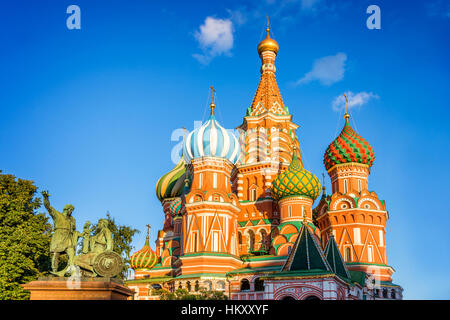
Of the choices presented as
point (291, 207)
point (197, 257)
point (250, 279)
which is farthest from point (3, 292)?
point (291, 207)

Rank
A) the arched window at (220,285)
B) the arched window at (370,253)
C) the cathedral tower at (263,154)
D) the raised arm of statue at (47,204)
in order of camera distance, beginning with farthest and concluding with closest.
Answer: the cathedral tower at (263,154) → the arched window at (370,253) → the arched window at (220,285) → the raised arm of statue at (47,204)

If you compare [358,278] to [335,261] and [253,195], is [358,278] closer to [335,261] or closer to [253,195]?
[335,261]

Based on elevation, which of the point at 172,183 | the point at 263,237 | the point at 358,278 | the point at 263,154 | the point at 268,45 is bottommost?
the point at 358,278

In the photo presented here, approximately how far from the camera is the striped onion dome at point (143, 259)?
35.6 m

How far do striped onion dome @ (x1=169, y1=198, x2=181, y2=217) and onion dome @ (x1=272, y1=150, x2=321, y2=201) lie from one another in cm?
827

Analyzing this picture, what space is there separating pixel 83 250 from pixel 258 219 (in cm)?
2066

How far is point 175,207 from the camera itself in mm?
38156

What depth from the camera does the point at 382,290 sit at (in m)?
31.2

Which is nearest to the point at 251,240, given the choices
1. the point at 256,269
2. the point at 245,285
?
the point at 256,269

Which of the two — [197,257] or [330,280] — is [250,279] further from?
[330,280]

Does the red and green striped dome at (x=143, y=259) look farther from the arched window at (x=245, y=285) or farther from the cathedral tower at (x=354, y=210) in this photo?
the cathedral tower at (x=354, y=210)

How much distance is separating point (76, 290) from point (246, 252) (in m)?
20.8

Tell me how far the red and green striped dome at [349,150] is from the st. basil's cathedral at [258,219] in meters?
0.07

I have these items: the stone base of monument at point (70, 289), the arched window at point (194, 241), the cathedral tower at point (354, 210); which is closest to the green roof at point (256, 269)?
the arched window at point (194, 241)
